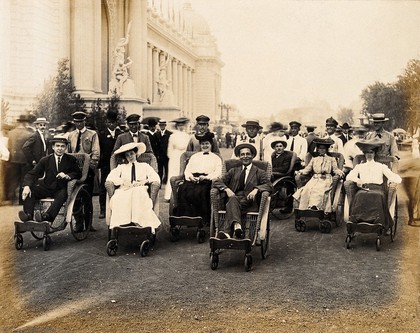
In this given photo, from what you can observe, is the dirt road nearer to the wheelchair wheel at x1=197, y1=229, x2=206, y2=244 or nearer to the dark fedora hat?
the wheelchair wheel at x1=197, y1=229, x2=206, y2=244

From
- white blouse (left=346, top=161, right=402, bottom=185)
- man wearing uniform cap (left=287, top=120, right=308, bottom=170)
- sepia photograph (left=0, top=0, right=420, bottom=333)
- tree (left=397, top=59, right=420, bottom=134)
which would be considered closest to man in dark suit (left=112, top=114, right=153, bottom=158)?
sepia photograph (left=0, top=0, right=420, bottom=333)

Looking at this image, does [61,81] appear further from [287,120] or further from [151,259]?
[287,120]

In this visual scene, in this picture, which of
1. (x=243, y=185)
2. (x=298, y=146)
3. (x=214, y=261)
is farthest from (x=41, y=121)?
(x=298, y=146)

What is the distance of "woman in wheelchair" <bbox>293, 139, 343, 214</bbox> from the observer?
25.4 ft

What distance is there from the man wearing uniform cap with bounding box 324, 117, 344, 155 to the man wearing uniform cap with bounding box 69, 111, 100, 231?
3290 millimetres

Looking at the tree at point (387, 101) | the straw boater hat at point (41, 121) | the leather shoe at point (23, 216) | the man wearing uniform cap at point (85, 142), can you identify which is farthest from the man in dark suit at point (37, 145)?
the tree at point (387, 101)

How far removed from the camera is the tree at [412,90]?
5117mm

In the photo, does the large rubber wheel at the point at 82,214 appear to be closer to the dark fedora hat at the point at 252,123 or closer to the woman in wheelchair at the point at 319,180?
the dark fedora hat at the point at 252,123

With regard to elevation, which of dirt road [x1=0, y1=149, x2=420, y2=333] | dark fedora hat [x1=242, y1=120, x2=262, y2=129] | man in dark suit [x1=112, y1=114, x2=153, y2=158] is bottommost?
dirt road [x1=0, y1=149, x2=420, y2=333]

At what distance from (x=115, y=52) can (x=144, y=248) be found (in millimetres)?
3208

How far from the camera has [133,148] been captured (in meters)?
6.54

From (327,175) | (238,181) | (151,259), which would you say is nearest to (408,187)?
(327,175)

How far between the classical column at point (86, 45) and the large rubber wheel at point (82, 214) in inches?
58.0

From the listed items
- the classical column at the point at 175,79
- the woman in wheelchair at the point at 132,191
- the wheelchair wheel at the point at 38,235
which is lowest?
the wheelchair wheel at the point at 38,235
